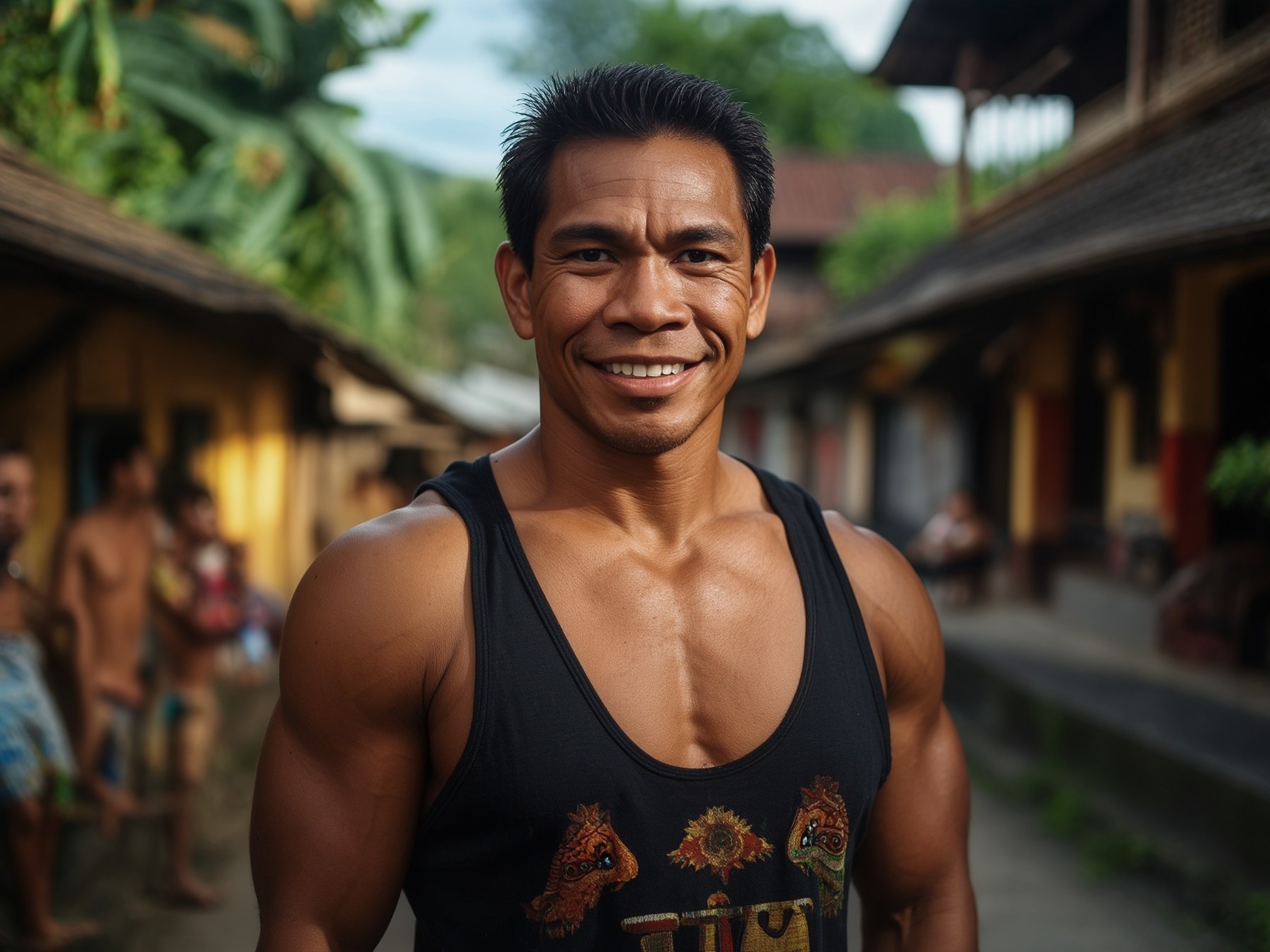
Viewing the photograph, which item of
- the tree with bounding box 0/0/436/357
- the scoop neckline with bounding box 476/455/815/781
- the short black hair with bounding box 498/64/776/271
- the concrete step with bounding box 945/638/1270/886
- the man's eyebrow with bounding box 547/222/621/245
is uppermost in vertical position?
the tree with bounding box 0/0/436/357

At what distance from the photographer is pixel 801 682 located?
5.51ft

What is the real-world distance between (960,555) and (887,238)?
10.9 metres

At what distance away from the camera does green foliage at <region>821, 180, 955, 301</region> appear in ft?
67.8

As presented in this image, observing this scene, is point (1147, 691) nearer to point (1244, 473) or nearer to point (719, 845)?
point (1244, 473)

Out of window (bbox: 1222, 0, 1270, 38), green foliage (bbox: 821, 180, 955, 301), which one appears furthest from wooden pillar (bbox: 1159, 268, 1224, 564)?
green foliage (bbox: 821, 180, 955, 301)

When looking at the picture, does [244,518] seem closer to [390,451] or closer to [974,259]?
[974,259]

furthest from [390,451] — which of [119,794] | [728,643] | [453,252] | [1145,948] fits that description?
[728,643]

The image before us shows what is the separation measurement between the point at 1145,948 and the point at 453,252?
13507mm

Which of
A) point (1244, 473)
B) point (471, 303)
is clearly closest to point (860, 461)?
point (1244, 473)

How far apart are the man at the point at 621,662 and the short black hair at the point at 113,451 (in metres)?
3.58

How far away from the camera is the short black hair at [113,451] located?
4.97 metres

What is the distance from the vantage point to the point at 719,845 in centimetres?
159

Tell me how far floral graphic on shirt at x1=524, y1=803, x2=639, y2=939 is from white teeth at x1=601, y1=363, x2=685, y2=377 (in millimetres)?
567

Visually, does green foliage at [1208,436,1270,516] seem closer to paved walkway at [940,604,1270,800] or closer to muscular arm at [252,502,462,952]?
→ paved walkway at [940,604,1270,800]
